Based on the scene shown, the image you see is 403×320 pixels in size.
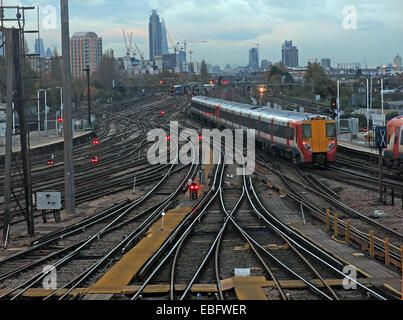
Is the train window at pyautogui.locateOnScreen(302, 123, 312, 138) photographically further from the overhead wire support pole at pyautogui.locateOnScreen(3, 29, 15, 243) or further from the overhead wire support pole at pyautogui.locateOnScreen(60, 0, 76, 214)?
the overhead wire support pole at pyautogui.locateOnScreen(3, 29, 15, 243)

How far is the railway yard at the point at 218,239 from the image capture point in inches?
436

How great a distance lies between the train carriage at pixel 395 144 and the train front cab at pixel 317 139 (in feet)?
9.49

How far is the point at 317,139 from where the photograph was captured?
29438 mm

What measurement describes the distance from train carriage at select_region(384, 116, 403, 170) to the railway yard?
748mm

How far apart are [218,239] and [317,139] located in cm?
1510

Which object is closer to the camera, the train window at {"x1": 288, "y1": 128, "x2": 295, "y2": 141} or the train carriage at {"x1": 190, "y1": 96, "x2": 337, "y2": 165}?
the train carriage at {"x1": 190, "y1": 96, "x2": 337, "y2": 165}

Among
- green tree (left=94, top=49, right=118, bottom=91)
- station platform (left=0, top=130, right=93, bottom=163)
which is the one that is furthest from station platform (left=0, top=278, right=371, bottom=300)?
green tree (left=94, top=49, right=118, bottom=91)

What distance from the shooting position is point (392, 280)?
11414mm

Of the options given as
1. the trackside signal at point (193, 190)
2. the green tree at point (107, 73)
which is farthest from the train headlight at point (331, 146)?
the green tree at point (107, 73)

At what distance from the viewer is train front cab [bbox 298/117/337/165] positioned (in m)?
29.4
